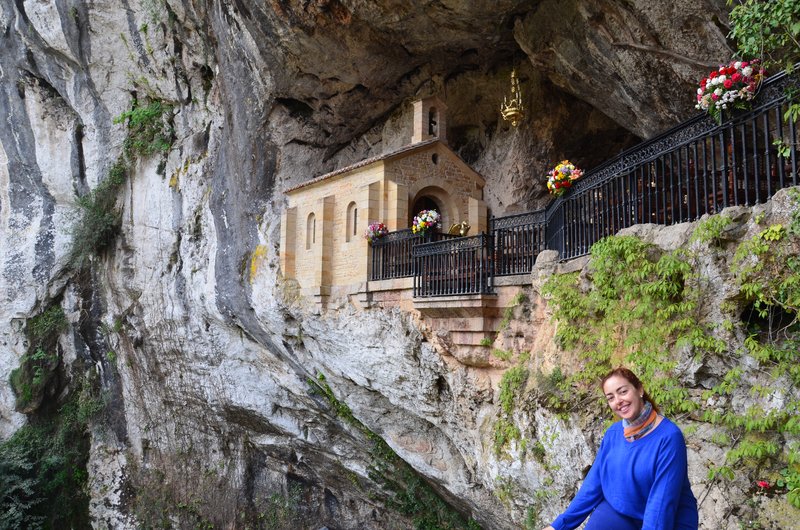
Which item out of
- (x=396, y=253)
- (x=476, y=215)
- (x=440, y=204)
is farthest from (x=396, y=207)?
(x=476, y=215)

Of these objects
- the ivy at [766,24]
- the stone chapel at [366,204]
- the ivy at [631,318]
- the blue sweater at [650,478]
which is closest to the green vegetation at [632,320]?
the ivy at [631,318]

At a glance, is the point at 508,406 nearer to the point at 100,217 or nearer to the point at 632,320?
the point at 632,320

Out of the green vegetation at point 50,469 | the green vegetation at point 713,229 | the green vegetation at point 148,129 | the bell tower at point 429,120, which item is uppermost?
the green vegetation at point 148,129

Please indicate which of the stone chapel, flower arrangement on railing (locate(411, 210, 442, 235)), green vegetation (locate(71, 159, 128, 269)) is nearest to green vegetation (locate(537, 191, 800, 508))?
flower arrangement on railing (locate(411, 210, 442, 235))

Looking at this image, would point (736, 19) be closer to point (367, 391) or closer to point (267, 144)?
point (367, 391)

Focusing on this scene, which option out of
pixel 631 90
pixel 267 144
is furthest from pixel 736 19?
pixel 267 144

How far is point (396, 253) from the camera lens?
1154 centimetres

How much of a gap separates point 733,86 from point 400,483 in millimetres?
10929

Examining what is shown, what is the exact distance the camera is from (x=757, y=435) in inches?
194

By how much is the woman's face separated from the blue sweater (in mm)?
125

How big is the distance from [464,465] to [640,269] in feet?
20.7

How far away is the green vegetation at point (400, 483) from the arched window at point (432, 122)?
18.7ft

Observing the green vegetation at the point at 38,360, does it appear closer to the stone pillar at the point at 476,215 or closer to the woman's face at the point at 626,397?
the stone pillar at the point at 476,215

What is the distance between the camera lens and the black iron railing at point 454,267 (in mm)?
9391
